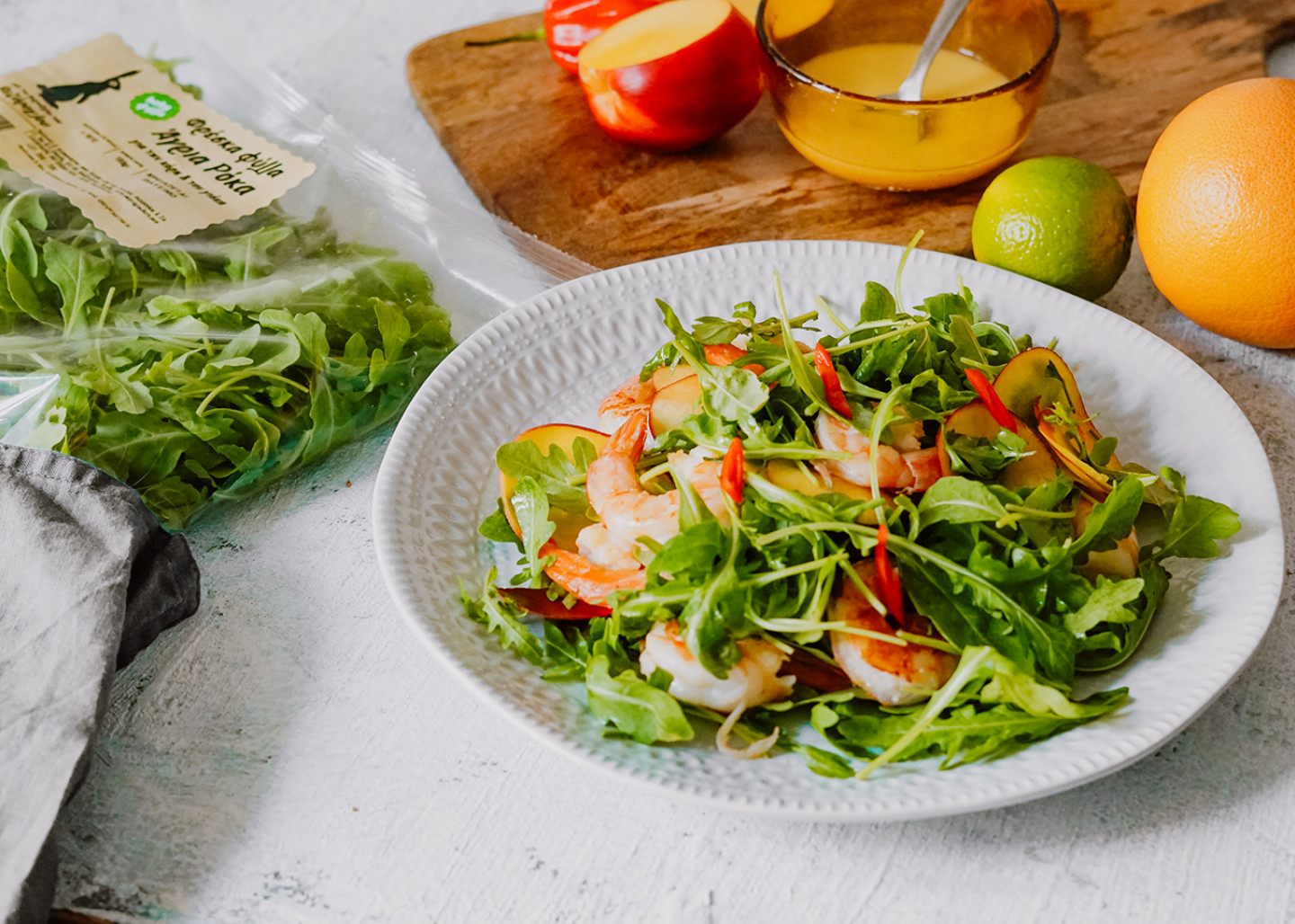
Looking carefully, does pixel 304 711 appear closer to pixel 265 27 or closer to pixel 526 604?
pixel 526 604

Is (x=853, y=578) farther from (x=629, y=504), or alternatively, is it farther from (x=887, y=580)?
A: (x=629, y=504)

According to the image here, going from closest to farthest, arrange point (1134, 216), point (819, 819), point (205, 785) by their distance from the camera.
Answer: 1. point (819, 819)
2. point (205, 785)
3. point (1134, 216)

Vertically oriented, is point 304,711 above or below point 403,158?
below

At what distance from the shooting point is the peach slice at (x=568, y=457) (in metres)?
1.01

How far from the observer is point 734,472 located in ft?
2.89

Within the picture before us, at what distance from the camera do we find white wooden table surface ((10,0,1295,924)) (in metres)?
0.83

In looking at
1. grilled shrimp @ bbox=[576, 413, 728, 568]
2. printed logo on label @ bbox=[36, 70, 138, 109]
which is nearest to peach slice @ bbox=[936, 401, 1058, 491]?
grilled shrimp @ bbox=[576, 413, 728, 568]

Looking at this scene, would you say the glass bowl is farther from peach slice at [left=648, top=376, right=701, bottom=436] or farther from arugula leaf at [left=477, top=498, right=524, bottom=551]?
arugula leaf at [left=477, top=498, right=524, bottom=551]

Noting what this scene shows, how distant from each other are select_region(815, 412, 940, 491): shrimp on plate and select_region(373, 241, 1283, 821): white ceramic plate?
234 millimetres

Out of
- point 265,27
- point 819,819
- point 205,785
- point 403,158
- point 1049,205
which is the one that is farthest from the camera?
point 265,27

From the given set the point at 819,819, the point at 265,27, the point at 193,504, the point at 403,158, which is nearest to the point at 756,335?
the point at 819,819

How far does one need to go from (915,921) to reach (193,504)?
33.0 inches

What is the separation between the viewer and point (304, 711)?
38.3 inches

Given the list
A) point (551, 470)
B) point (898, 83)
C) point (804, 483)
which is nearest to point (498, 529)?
point (551, 470)
